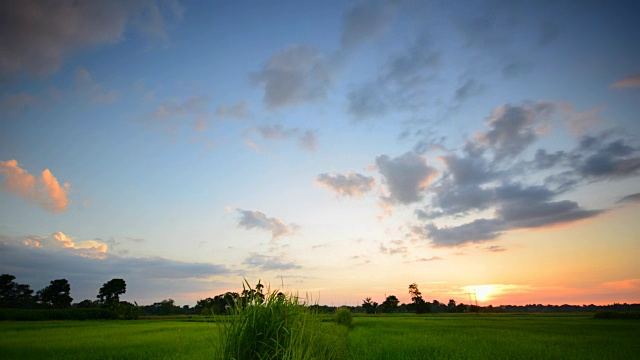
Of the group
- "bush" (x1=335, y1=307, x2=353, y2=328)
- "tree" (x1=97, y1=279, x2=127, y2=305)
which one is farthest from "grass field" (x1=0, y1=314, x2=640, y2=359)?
"tree" (x1=97, y1=279, x2=127, y2=305)

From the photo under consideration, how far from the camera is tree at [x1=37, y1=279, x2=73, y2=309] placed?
118438mm

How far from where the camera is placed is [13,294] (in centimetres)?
12431

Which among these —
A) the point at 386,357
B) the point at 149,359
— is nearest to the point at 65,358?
the point at 149,359

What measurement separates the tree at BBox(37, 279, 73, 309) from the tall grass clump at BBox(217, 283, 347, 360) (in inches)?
5884

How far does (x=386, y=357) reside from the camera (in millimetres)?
12773

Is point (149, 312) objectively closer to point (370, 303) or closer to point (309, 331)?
point (370, 303)

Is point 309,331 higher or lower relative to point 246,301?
lower

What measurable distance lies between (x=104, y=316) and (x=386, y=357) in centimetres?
8354

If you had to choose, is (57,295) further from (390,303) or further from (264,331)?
(264,331)

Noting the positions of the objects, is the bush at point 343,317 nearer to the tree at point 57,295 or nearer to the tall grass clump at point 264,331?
the tall grass clump at point 264,331

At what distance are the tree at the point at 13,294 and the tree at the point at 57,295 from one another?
12.1m

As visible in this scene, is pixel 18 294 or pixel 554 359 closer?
pixel 554 359

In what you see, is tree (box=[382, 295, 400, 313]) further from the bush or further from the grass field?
the grass field

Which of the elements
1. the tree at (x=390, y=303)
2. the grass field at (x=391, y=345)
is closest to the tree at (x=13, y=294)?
the grass field at (x=391, y=345)
